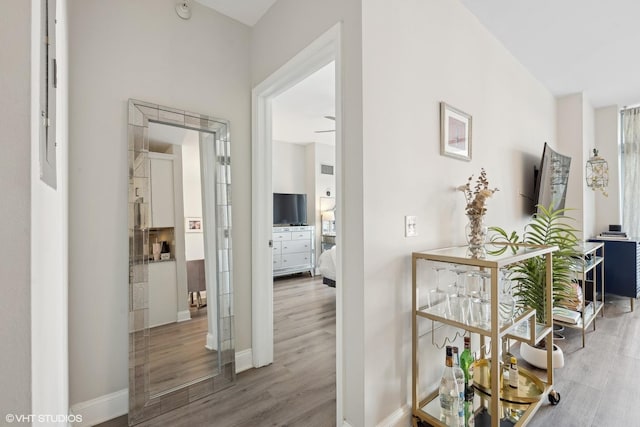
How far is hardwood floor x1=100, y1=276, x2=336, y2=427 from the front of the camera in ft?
5.55

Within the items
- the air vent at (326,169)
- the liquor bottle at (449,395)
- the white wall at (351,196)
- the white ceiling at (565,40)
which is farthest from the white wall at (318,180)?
the liquor bottle at (449,395)

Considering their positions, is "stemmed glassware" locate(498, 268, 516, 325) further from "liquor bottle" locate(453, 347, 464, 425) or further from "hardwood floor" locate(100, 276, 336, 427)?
"hardwood floor" locate(100, 276, 336, 427)

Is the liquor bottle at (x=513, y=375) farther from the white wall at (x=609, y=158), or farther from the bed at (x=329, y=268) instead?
the white wall at (x=609, y=158)

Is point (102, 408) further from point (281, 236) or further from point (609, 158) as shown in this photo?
point (609, 158)

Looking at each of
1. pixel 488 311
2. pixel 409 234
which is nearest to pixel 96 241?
pixel 409 234

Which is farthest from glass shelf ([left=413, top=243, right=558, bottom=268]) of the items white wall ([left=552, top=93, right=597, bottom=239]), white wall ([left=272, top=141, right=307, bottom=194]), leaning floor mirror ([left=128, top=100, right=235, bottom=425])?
white wall ([left=272, top=141, right=307, bottom=194])

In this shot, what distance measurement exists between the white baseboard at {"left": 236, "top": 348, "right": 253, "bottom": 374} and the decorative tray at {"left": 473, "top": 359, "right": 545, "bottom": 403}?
1.59 metres

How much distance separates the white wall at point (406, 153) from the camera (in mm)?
1480

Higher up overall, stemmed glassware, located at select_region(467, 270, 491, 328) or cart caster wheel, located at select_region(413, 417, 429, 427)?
stemmed glassware, located at select_region(467, 270, 491, 328)

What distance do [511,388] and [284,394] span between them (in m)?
1.45

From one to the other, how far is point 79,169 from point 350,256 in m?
1.58

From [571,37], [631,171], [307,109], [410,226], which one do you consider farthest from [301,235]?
[631,171]

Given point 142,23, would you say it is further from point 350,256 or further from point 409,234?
point 409,234

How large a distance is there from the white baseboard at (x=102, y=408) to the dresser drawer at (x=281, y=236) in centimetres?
388
